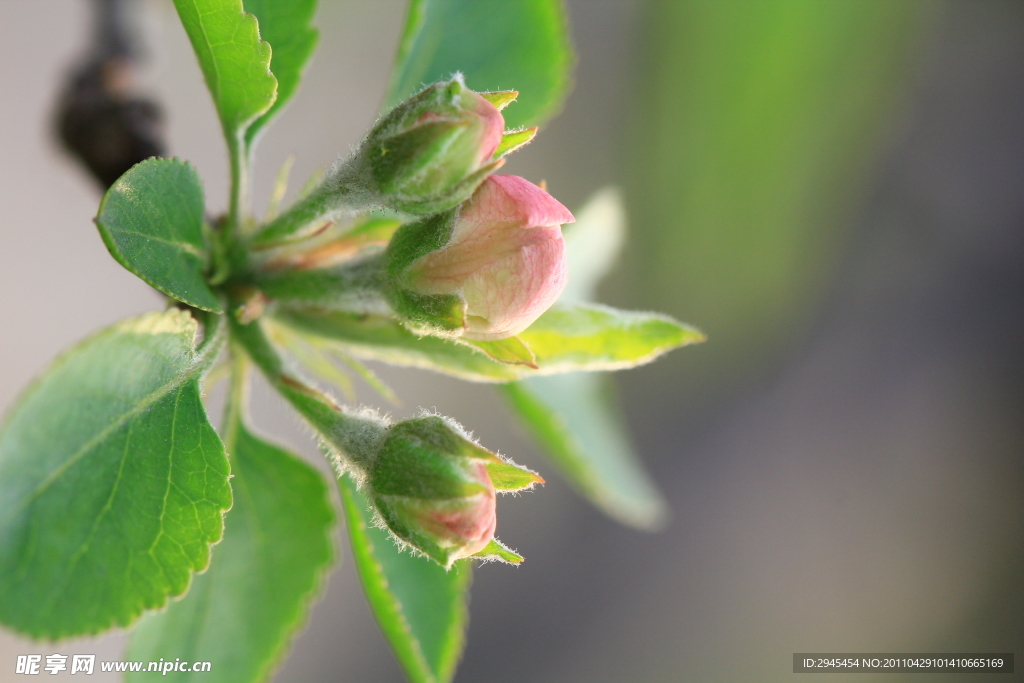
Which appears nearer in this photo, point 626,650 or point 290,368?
point 290,368

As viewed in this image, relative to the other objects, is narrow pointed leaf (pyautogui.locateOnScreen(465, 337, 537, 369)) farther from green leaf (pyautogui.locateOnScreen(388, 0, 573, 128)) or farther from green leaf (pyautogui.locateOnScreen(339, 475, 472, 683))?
green leaf (pyautogui.locateOnScreen(388, 0, 573, 128))

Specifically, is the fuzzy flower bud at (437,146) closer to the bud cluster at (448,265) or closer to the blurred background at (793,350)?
the bud cluster at (448,265)

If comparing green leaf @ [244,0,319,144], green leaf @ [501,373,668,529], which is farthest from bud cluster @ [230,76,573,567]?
green leaf @ [501,373,668,529]

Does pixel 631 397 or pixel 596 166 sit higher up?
pixel 596 166

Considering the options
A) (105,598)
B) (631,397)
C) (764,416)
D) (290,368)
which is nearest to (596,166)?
(631,397)

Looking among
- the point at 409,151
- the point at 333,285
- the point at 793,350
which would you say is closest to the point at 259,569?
the point at 333,285

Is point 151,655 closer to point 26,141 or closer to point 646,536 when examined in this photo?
point 26,141

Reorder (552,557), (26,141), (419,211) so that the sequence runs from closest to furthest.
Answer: (419,211)
(26,141)
(552,557)
